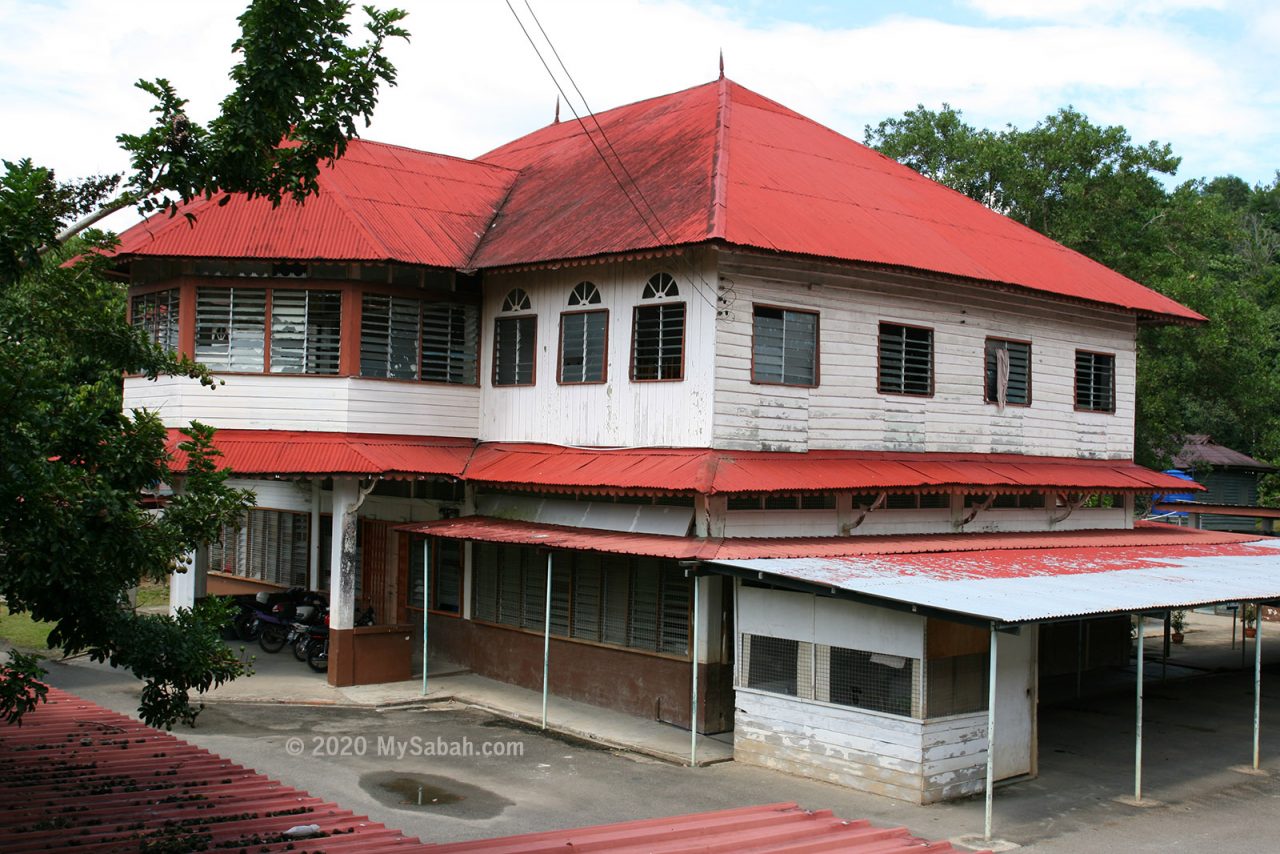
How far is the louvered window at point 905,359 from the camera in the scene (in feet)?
59.7

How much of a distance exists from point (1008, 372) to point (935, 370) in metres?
1.90

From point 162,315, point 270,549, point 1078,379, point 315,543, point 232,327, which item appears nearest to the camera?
point 232,327

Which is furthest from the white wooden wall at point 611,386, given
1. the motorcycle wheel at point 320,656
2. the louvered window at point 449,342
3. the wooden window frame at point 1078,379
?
the wooden window frame at point 1078,379

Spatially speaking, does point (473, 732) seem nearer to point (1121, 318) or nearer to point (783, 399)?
point (783, 399)

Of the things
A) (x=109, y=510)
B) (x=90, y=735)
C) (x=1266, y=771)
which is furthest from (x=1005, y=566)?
(x=109, y=510)

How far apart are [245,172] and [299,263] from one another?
1134 centimetres

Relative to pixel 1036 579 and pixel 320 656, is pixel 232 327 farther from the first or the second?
pixel 1036 579

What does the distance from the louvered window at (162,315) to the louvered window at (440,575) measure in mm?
5299

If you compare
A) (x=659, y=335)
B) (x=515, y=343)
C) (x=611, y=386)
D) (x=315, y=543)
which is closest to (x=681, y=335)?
(x=659, y=335)

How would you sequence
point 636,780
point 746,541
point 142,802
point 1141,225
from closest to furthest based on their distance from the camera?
point 142,802, point 636,780, point 746,541, point 1141,225

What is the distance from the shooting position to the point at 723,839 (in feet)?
25.3

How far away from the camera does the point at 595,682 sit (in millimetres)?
17578

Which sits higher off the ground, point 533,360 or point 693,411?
point 533,360

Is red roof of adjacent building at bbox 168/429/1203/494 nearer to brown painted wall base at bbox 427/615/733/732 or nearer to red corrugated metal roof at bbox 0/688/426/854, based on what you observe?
brown painted wall base at bbox 427/615/733/732
